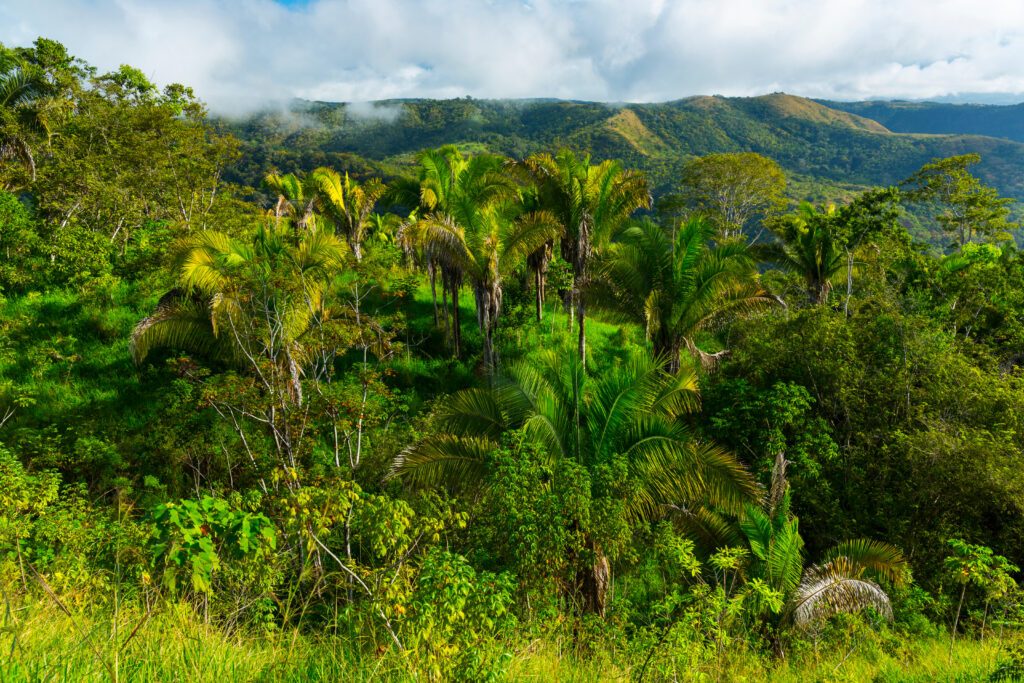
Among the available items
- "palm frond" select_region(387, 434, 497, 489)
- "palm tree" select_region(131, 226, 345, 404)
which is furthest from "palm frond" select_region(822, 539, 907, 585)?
"palm tree" select_region(131, 226, 345, 404)

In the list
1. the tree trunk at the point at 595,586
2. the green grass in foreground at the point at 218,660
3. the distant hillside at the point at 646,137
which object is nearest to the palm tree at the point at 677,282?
the tree trunk at the point at 595,586

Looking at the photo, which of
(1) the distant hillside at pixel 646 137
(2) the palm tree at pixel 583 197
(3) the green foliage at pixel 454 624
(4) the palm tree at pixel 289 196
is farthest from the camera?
(1) the distant hillside at pixel 646 137

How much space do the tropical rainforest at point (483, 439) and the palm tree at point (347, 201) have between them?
18 centimetres

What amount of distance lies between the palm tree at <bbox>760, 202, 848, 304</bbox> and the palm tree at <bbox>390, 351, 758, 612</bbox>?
12.6 m

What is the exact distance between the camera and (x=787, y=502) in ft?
26.0

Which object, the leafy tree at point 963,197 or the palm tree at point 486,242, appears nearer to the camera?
Result: the palm tree at point 486,242

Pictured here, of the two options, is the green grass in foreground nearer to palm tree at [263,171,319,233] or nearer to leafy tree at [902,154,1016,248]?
palm tree at [263,171,319,233]

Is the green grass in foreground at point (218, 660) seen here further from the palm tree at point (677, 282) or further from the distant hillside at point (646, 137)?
the distant hillside at point (646, 137)

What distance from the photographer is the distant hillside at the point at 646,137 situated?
12088cm

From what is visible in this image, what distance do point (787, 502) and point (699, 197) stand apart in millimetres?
32097

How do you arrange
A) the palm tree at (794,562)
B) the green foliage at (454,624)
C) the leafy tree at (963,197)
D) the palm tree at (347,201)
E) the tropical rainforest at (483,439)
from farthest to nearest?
the leafy tree at (963,197), the palm tree at (347,201), the palm tree at (794,562), the tropical rainforest at (483,439), the green foliage at (454,624)

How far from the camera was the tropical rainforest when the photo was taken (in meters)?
4.02

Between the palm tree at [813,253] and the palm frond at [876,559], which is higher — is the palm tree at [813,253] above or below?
above

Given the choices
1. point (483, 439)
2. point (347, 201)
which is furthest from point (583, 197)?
point (347, 201)
